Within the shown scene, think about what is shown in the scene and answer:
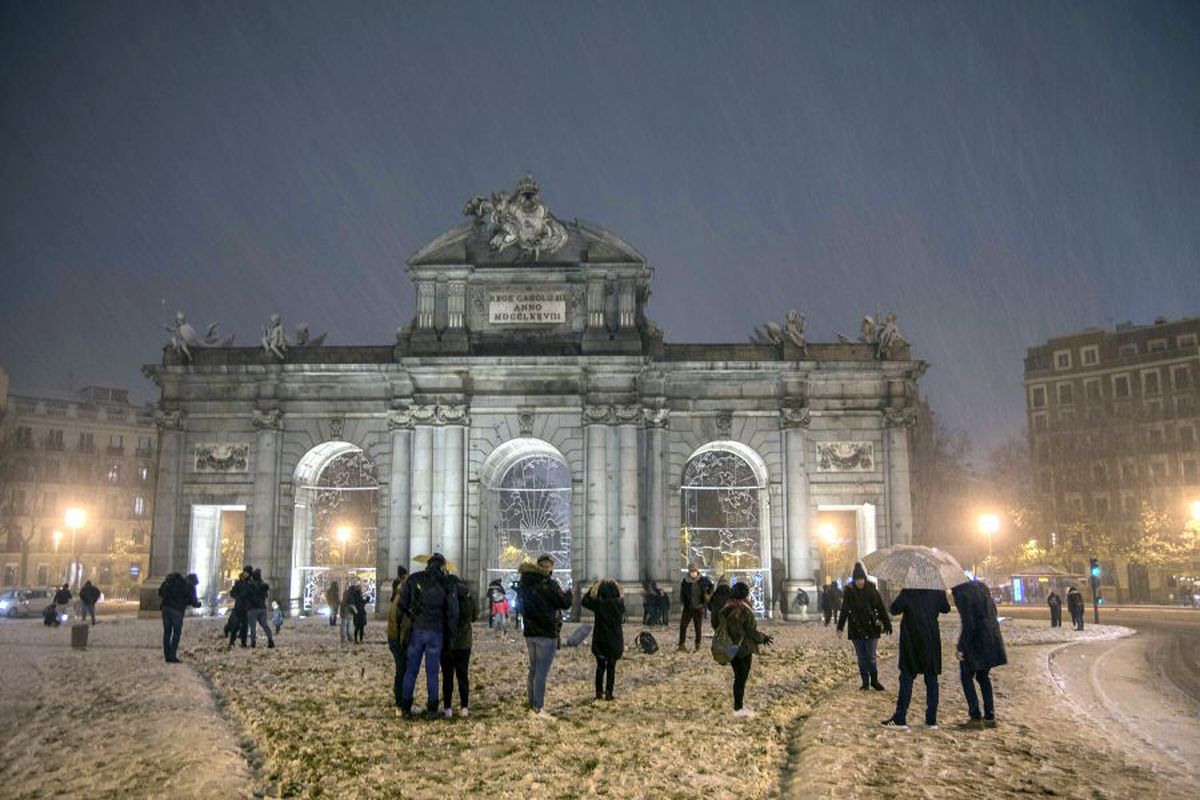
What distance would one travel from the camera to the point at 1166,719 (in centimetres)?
1370

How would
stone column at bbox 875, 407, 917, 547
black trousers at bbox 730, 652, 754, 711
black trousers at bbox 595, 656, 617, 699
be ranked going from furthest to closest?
stone column at bbox 875, 407, 917, 547 < black trousers at bbox 595, 656, 617, 699 < black trousers at bbox 730, 652, 754, 711

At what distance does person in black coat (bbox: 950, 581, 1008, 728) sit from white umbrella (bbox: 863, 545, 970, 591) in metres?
0.30

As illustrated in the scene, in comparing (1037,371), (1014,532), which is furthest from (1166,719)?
(1037,371)

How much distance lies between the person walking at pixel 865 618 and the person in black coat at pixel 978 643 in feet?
9.00

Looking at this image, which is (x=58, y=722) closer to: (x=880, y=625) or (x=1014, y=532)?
(x=880, y=625)

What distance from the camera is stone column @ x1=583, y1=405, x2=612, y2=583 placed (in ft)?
115

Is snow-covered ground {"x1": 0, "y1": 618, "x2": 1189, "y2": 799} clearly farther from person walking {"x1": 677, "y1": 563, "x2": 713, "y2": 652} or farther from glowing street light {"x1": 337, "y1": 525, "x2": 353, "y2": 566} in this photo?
glowing street light {"x1": 337, "y1": 525, "x2": 353, "y2": 566}

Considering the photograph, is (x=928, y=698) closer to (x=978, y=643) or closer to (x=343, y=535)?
(x=978, y=643)

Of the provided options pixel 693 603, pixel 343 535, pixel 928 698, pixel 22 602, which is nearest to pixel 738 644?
pixel 928 698

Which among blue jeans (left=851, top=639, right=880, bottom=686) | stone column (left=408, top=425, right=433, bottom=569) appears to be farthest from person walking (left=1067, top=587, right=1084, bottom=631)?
stone column (left=408, top=425, right=433, bottom=569)

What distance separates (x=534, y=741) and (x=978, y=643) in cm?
534

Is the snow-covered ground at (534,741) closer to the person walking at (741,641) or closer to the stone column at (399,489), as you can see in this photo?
the person walking at (741,641)

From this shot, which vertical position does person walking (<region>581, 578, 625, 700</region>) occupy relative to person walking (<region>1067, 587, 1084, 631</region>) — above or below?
above

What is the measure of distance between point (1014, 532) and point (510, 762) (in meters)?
76.8
